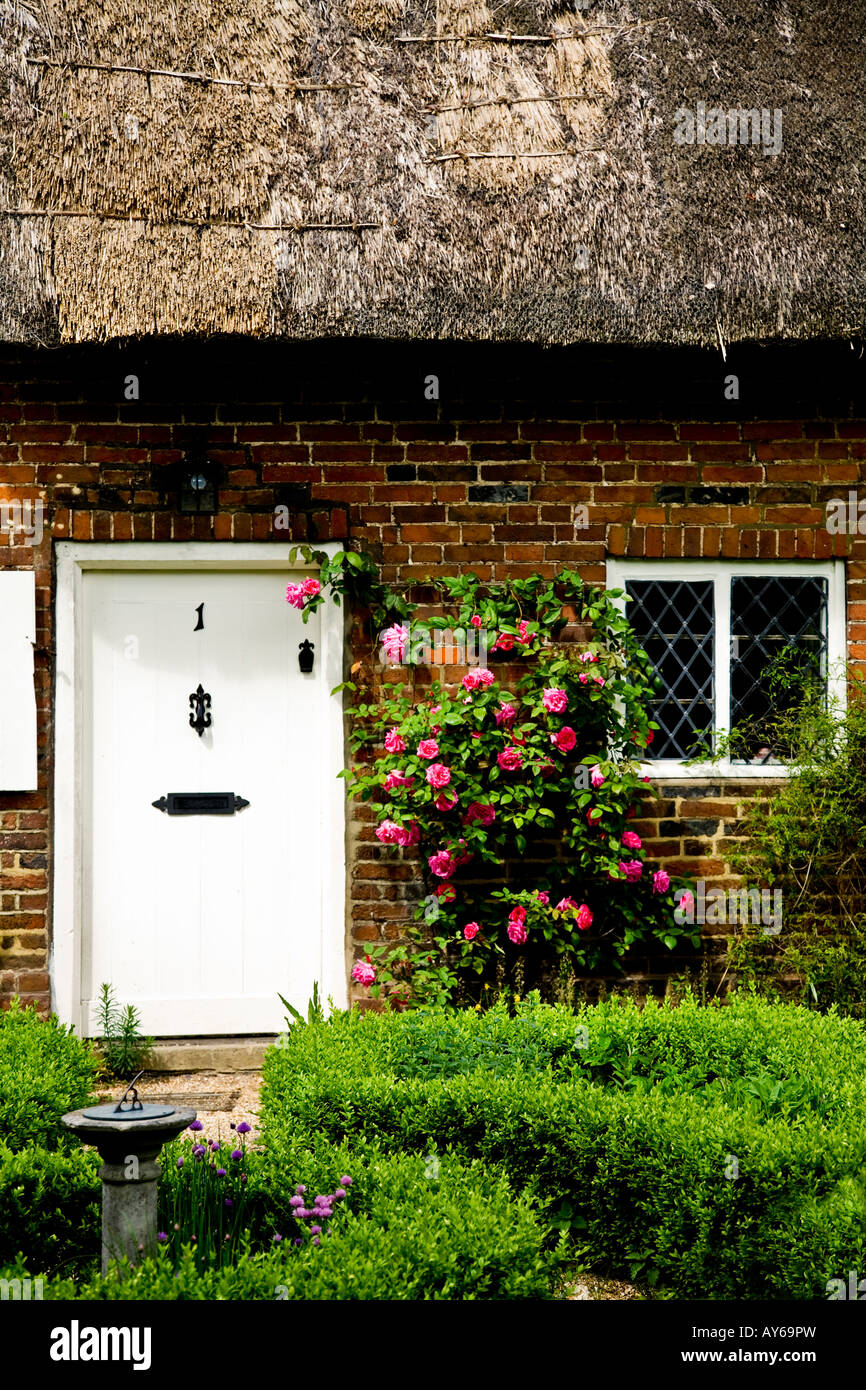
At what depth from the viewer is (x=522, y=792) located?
192 inches

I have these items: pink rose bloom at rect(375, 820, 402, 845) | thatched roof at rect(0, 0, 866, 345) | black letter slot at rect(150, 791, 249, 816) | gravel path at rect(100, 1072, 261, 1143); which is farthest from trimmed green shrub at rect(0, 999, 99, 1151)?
thatched roof at rect(0, 0, 866, 345)

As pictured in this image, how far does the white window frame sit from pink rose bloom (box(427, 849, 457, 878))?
3.28 ft

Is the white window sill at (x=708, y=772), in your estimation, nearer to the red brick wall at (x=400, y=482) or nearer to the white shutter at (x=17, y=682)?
the red brick wall at (x=400, y=482)

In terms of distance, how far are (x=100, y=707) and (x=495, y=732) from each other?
5.70 feet

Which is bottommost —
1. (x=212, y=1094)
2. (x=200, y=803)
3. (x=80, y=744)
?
Result: (x=212, y=1094)

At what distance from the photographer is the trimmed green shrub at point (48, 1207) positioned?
283cm

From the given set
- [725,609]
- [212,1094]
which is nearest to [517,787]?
[725,609]

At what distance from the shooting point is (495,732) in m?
4.94

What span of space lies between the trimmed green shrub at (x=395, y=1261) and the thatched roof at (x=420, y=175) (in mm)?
3346

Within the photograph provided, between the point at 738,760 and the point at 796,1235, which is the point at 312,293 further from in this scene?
the point at 796,1235

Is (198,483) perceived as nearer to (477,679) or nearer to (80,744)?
(80,744)

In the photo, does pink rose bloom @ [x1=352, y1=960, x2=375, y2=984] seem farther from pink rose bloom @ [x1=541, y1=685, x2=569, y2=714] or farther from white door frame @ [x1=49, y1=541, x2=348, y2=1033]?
pink rose bloom @ [x1=541, y1=685, x2=569, y2=714]

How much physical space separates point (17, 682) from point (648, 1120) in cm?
324
